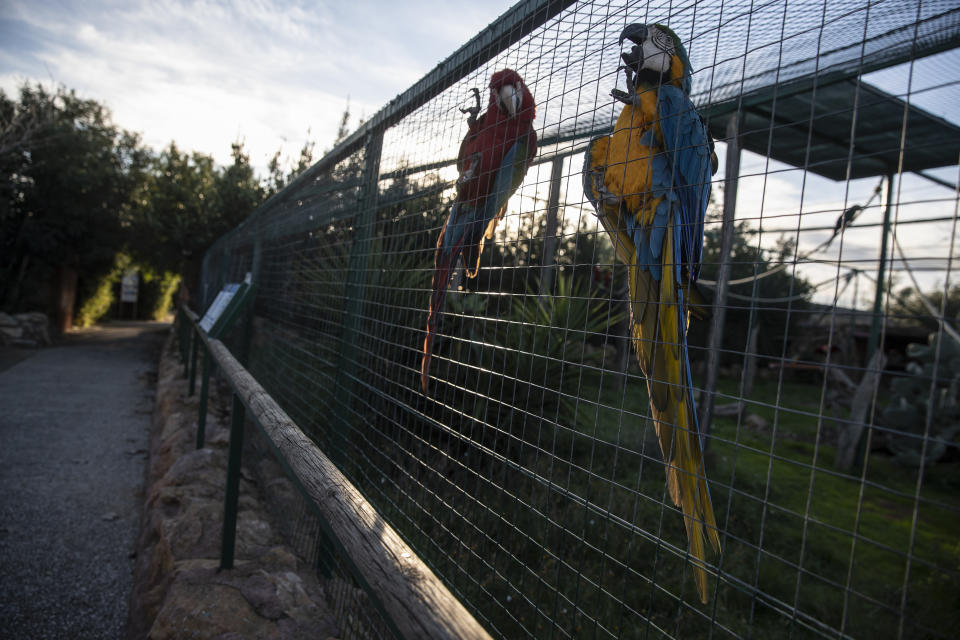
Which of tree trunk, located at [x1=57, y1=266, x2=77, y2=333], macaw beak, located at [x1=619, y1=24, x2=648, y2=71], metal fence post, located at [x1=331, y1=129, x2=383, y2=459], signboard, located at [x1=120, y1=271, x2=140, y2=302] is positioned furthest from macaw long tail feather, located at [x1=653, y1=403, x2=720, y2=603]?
signboard, located at [x1=120, y1=271, x2=140, y2=302]

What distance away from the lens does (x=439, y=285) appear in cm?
166

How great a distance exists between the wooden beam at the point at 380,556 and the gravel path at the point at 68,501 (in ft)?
5.59

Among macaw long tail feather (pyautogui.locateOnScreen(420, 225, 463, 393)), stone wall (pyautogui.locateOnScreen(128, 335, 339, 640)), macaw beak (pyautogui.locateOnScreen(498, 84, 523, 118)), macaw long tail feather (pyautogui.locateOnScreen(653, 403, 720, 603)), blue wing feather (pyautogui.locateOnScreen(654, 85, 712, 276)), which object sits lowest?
stone wall (pyautogui.locateOnScreen(128, 335, 339, 640))

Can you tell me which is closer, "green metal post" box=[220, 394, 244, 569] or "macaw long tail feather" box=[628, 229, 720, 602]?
"macaw long tail feather" box=[628, 229, 720, 602]

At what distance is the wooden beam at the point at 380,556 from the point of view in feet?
2.37

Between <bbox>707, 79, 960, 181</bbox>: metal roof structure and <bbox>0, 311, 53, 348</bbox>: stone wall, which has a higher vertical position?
<bbox>707, 79, 960, 181</bbox>: metal roof structure

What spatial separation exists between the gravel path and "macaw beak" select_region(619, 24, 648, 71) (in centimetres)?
277

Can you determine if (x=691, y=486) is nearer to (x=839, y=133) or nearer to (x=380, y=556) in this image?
(x=380, y=556)

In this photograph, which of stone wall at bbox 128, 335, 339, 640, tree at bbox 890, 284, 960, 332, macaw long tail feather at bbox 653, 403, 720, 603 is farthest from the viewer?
stone wall at bbox 128, 335, 339, 640

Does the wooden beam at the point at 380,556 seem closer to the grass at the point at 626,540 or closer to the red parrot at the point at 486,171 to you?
the grass at the point at 626,540

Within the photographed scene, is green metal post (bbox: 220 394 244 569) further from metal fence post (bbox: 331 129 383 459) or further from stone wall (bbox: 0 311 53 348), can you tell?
stone wall (bbox: 0 311 53 348)

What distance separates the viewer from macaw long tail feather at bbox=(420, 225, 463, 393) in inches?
63.0

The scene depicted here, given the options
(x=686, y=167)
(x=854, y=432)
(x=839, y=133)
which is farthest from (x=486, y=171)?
(x=854, y=432)

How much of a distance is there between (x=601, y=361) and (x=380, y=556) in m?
Answer: 2.28
